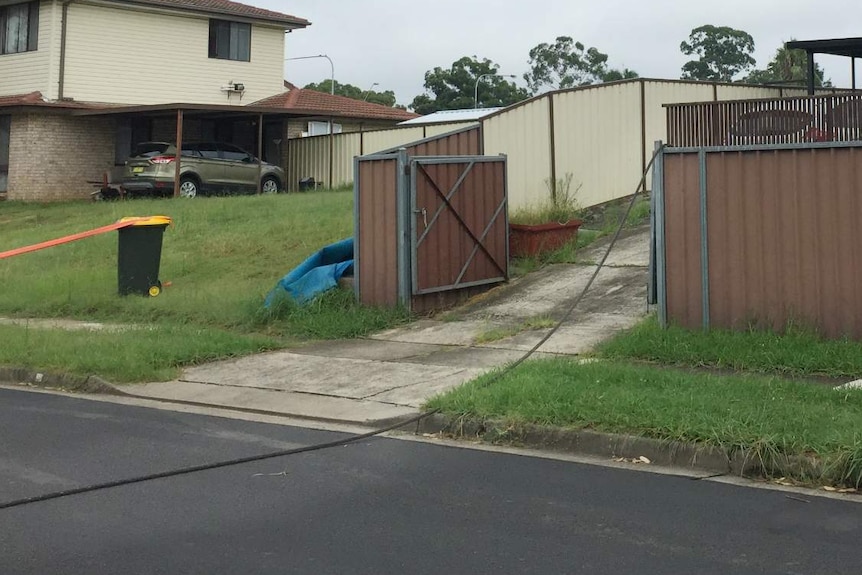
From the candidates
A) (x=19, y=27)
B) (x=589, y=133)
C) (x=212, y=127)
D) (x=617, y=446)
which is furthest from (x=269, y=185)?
(x=617, y=446)

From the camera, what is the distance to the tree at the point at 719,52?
270ft

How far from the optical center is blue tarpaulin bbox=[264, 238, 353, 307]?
13422mm

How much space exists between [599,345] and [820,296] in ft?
7.17

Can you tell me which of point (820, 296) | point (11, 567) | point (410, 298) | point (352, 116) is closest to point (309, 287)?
point (410, 298)

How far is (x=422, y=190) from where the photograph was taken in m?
13.3

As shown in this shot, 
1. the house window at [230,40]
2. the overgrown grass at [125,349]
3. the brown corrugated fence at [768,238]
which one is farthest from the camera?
the house window at [230,40]

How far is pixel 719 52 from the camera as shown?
272 ft

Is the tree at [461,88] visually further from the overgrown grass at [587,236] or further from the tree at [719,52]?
the overgrown grass at [587,236]

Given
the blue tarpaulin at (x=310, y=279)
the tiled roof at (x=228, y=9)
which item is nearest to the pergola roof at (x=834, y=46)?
the blue tarpaulin at (x=310, y=279)

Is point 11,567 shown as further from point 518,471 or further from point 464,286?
point 464,286

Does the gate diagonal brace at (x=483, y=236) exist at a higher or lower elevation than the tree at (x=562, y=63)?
lower

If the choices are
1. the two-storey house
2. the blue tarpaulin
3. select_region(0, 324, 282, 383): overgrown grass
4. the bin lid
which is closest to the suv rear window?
the two-storey house

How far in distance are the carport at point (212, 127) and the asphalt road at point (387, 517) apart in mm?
21288

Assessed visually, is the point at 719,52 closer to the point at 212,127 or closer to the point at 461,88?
the point at 461,88
